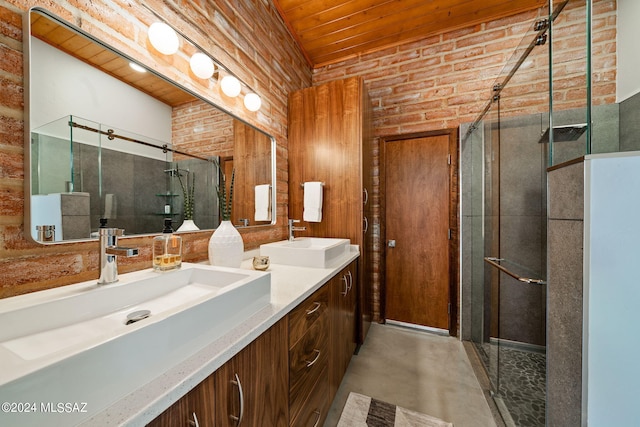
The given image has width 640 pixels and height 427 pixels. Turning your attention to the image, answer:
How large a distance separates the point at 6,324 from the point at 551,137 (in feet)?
6.23

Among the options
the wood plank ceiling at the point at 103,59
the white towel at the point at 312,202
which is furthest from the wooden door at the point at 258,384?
the white towel at the point at 312,202

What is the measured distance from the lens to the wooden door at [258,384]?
625mm

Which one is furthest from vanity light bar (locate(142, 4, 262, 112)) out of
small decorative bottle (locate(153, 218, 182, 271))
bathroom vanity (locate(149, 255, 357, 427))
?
bathroom vanity (locate(149, 255, 357, 427))

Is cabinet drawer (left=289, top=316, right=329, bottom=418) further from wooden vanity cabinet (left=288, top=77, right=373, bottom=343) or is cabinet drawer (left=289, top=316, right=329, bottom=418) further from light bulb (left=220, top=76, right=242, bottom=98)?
light bulb (left=220, top=76, right=242, bottom=98)

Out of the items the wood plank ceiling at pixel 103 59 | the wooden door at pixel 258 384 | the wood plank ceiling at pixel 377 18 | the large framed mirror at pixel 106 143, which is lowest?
the wooden door at pixel 258 384

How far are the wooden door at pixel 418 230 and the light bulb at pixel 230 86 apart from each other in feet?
5.17

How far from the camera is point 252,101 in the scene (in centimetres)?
173

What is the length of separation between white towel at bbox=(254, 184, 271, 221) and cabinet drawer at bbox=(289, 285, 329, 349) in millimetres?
853

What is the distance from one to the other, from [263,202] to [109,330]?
4.22ft

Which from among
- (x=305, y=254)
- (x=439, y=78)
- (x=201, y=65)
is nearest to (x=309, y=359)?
(x=305, y=254)

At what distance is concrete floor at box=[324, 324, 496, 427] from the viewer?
1447mm

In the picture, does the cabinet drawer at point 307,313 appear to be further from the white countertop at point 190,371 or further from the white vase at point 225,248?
the white vase at point 225,248

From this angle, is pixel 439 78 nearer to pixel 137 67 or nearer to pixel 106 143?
pixel 137 67

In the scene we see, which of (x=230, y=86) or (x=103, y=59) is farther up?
(x=230, y=86)
